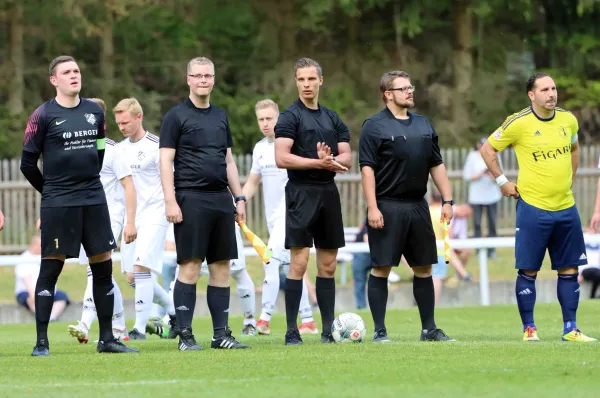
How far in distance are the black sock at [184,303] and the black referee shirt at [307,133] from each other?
4.32 feet

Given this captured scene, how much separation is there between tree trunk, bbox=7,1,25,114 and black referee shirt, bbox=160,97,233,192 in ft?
62.0

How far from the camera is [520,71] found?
3528 cm

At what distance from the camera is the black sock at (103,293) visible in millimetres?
11211

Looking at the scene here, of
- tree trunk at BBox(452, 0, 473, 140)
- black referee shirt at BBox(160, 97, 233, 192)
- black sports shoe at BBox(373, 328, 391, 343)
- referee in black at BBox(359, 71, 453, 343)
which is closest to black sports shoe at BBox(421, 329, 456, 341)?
referee in black at BBox(359, 71, 453, 343)

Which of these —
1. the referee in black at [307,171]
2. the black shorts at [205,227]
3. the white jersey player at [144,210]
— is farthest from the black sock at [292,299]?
the white jersey player at [144,210]

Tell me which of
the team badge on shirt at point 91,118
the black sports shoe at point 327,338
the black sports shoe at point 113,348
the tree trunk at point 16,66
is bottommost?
the black sports shoe at point 327,338

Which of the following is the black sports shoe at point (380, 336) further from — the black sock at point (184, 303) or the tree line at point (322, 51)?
the tree line at point (322, 51)

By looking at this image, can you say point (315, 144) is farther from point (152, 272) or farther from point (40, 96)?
point (40, 96)

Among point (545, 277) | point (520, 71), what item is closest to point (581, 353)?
point (545, 277)

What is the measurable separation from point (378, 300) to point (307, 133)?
1.58 meters

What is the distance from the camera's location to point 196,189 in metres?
11.2

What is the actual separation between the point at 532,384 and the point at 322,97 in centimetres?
2380

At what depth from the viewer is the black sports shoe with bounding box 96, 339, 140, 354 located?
11.2 meters

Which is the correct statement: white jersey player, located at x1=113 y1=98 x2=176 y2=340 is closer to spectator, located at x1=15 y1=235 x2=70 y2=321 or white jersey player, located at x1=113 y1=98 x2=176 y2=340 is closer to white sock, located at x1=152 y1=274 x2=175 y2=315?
white sock, located at x1=152 y1=274 x2=175 y2=315
